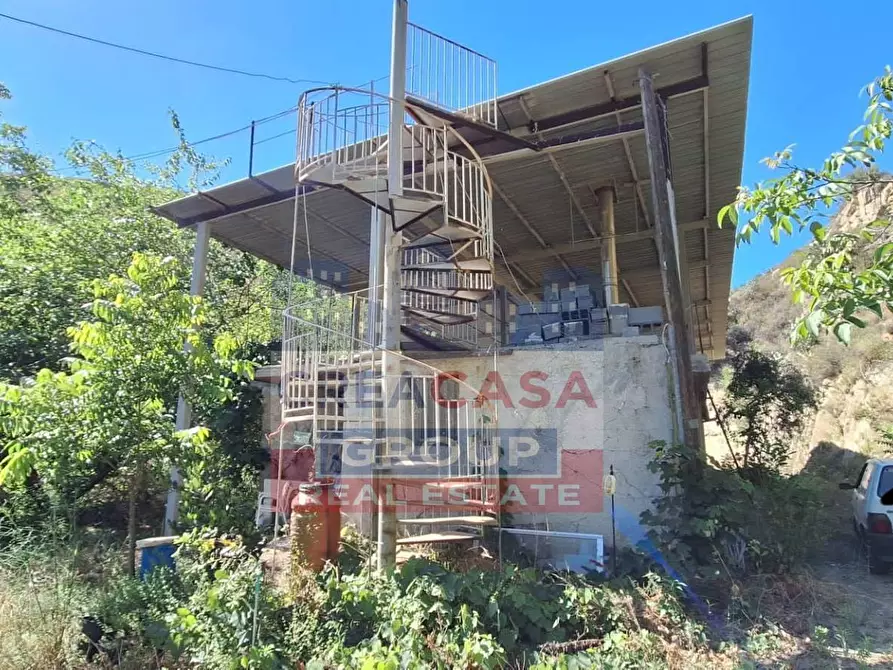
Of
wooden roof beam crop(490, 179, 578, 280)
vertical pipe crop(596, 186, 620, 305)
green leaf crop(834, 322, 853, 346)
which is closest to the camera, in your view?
green leaf crop(834, 322, 853, 346)

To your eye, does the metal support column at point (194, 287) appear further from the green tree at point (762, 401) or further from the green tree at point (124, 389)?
the green tree at point (762, 401)

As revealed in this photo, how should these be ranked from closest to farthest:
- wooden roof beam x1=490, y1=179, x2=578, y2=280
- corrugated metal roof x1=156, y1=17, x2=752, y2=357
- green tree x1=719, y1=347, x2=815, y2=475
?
corrugated metal roof x1=156, y1=17, x2=752, y2=357 < wooden roof beam x1=490, y1=179, x2=578, y2=280 < green tree x1=719, y1=347, x2=815, y2=475

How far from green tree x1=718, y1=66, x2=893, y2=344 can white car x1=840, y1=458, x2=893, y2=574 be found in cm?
393

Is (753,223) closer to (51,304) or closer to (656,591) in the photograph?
(656,591)

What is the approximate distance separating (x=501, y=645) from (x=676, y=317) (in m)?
3.33

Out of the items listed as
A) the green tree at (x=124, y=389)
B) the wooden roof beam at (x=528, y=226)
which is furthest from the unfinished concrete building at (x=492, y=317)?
the green tree at (x=124, y=389)

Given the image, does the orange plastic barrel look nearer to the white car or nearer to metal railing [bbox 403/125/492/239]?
metal railing [bbox 403/125/492/239]

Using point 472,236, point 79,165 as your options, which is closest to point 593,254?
point 472,236

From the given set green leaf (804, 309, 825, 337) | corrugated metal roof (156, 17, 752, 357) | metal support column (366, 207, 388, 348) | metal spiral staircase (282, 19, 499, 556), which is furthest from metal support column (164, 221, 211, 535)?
green leaf (804, 309, 825, 337)

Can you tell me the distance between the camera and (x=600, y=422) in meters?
5.09

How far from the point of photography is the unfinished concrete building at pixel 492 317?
4.38 metres

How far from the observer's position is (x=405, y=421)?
5.39 m

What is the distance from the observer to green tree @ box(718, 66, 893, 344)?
1.94 metres

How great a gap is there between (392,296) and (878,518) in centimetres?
492
